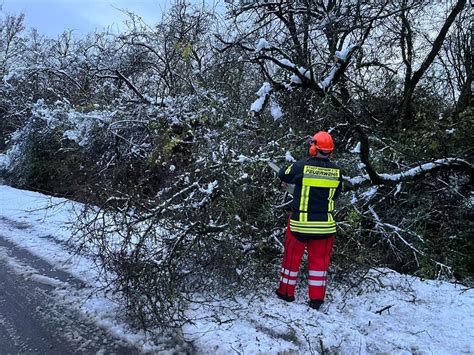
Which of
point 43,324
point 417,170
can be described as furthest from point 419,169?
point 43,324

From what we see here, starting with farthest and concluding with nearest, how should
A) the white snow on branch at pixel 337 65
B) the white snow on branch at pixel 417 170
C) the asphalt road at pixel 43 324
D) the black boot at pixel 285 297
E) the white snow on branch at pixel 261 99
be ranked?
the white snow on branch at pixel 417 170 < the white snow on branch at pixel 337 65 < the white snow on branch at pixel 261 99 < the black boot at pixel 285 297 < the asphalt road at pixel 43 324

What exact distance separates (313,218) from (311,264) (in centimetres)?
46

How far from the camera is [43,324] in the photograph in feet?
11.9

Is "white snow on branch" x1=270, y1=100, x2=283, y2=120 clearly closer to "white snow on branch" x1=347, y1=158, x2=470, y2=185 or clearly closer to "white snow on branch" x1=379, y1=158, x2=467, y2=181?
"white snow on branch" x1=347, y1=158, x2=470, y2=185

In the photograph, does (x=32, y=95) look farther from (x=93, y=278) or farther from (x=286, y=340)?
(x=286, y=340)

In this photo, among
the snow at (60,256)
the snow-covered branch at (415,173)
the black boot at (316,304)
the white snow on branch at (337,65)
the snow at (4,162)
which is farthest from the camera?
the snow at (4,162)

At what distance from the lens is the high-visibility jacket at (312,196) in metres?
3.96

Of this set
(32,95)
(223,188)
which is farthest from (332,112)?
(32,95)

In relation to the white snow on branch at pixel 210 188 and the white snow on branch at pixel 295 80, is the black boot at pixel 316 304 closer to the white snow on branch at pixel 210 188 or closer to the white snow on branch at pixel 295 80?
the white snow on branch at pixel 210 188

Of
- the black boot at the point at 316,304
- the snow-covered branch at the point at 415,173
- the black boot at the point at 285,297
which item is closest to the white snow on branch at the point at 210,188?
the black boot at the point at 285,297

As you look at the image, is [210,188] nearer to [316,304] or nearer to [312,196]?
[312,196]

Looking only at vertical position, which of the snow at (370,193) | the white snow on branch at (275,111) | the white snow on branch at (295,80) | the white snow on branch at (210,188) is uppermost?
the white snow on branch at (295,80)

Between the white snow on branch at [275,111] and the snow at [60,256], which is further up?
the white snow on branch at [275,111]

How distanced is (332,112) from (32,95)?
1089 centimetres
